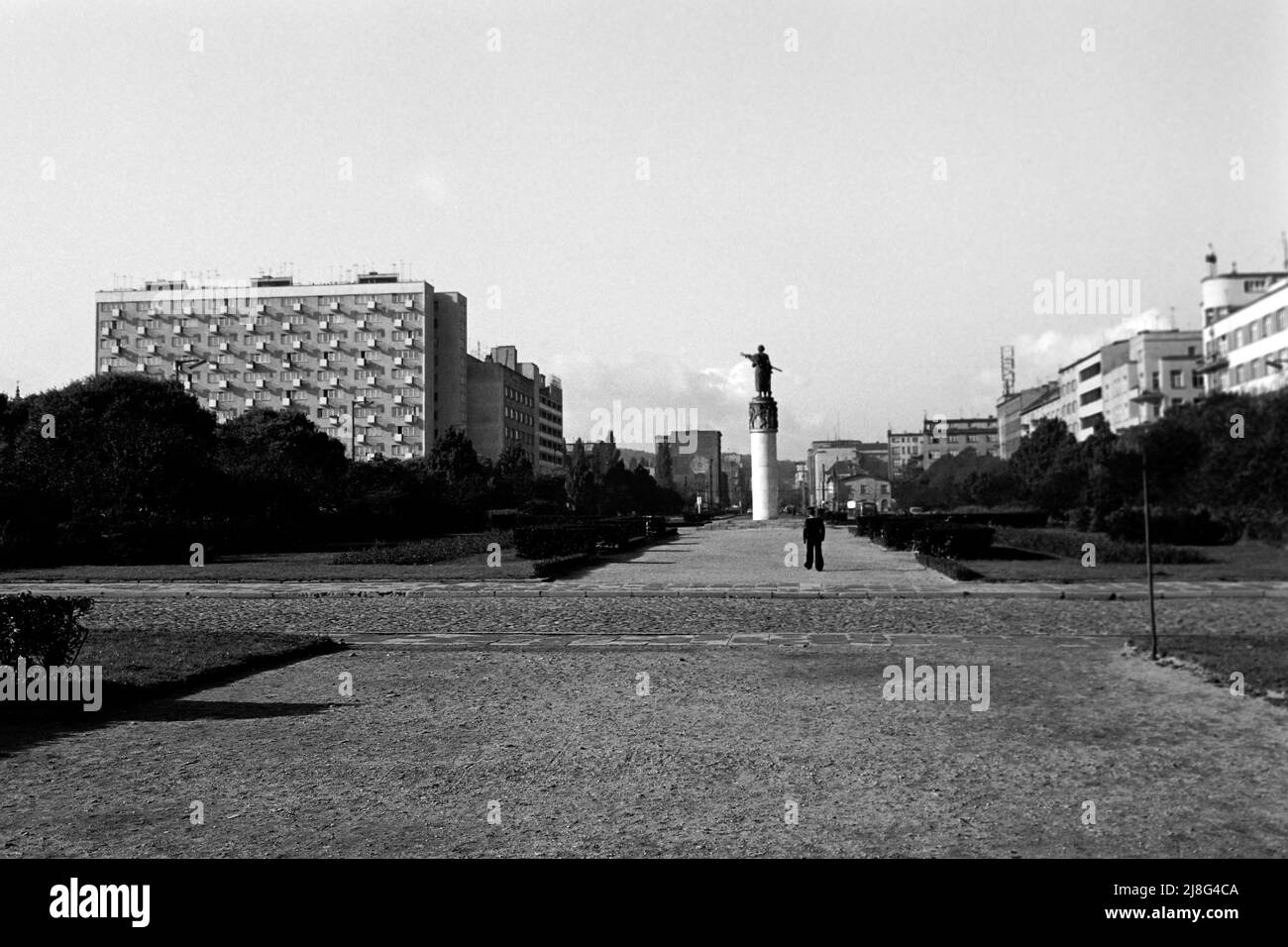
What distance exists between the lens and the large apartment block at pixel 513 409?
13012 centimetres

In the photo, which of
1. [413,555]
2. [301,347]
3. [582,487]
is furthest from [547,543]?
[301,347]

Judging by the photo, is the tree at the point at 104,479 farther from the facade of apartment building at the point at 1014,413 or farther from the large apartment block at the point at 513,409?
the facade of apartment building at the point at 1014,413

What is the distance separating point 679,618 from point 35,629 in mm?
9472

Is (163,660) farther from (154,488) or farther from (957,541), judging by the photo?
(154,488)

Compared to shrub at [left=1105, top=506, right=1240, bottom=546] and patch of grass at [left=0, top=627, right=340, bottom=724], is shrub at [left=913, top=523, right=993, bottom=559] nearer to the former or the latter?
shrub at [left=1105, top=506, right=1240, bottom=546]

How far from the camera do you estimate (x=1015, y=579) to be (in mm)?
23438

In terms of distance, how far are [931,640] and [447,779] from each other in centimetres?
890

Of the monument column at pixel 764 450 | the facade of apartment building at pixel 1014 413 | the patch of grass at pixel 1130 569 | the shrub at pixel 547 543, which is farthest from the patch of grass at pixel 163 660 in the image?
the facade of apartment building at pixel 1014 413

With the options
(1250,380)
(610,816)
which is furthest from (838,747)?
(1250,380)

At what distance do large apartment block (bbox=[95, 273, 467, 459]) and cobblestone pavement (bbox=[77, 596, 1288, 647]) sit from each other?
10200 centimetres

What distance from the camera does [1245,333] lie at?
68.7 meters

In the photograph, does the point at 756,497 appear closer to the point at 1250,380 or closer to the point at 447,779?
the point at 1250,380

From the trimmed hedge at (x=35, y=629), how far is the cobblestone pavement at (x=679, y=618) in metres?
4.65

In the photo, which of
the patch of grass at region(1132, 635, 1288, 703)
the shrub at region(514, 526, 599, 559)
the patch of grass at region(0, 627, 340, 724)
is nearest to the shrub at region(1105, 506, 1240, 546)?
the shrub at region(514, 526, 599, 559)
